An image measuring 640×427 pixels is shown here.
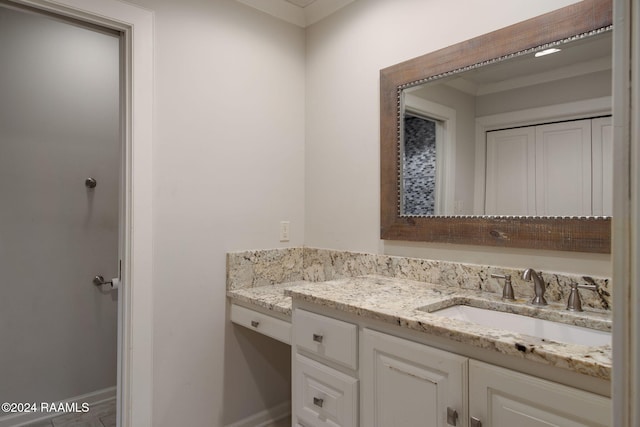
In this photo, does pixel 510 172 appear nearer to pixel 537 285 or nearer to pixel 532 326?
pixel 537 285

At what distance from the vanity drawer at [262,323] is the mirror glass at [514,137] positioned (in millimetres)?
792

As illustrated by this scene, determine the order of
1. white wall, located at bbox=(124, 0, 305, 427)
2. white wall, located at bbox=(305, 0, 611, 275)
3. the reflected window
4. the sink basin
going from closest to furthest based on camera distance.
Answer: the sink basin < white wall, located at bbox=(305, 0, 611, 275) < the reflected window < white wall, located at bbox=(124, 0, 305, 427)

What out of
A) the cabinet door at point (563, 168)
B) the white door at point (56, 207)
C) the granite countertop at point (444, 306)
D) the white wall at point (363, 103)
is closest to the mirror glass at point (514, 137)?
the cabinet door at point (563, 168)

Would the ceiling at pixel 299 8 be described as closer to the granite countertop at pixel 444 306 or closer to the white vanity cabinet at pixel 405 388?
the granite countertop at pixel 444 306

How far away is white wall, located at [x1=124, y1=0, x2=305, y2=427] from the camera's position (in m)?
1.82

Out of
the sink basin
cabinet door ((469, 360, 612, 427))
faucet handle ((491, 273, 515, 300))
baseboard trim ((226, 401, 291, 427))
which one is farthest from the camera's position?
baseboard trim ((226, 401, 291, 427))

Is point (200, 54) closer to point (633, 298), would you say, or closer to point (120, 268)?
point (120, 268)

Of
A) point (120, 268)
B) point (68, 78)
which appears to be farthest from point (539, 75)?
point (68, 78)

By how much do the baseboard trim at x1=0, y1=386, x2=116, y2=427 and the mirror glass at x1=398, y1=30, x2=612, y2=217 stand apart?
2.25 m

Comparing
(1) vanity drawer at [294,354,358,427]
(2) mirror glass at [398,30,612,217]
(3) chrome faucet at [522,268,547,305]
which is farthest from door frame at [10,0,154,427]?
(3) chrome faucet at [522,268,547,305]

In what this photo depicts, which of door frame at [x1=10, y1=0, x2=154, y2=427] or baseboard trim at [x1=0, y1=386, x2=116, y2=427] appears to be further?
baseboard trim at [x1=0, y1=386, x2=116, y2=427]

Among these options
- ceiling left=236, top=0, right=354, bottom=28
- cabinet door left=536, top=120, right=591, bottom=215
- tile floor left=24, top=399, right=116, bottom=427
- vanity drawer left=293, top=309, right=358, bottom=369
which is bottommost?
tile floor left=24, top=399, right=116, bottom=427

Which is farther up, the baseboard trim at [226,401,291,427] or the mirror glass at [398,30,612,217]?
the mirror glass at [398,30,612,217]

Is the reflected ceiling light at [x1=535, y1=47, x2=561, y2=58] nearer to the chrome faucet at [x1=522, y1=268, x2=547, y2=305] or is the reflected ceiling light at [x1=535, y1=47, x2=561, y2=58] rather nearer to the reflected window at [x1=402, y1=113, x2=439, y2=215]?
the reflected window at [x1=402, y1=113, x2=439, y2=215]
